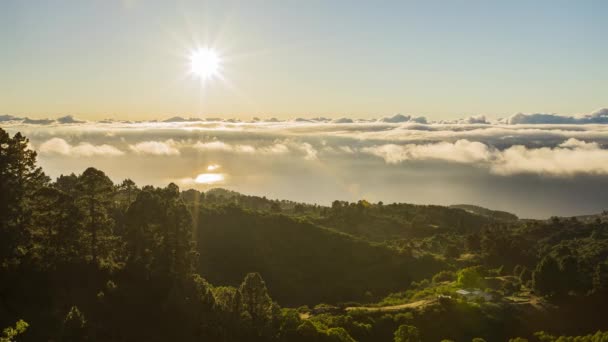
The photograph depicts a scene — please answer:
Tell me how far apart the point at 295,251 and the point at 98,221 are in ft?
235

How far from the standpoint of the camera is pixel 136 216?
57.8 m

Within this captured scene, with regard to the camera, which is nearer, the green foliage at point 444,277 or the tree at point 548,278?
the tree at point 548,278

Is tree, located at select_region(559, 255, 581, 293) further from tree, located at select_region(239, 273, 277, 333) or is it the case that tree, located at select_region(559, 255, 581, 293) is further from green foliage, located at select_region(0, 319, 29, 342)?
green foliage, located at select_region(0, 319, 29, 342)

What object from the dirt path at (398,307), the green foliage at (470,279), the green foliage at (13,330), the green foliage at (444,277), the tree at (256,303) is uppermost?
the green foliage at (13,330)

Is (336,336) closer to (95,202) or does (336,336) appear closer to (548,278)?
(95,202)

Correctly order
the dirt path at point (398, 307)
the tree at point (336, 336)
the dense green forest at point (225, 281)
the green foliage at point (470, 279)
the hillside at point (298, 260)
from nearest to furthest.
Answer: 1. the dense green forest at point (225, 281)
2. the tree at point (336, 336)
3. the dirt path at point (398, 307)
4. the green foliage at point (470, 279)
5. the hillside at point (298, 260)

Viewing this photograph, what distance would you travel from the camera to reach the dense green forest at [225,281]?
4736cm

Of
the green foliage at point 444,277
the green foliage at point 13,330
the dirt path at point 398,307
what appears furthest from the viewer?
the green foliage at point 444,277

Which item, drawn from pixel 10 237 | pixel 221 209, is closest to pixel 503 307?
pixel 10 237

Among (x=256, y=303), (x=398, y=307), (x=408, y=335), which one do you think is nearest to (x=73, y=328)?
(x=256, y=303)

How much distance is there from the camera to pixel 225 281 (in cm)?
10081

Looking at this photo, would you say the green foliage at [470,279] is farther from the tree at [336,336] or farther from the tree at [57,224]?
the tree at [57,224]

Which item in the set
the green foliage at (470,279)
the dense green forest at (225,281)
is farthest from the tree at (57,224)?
the green foliage at (470,279)

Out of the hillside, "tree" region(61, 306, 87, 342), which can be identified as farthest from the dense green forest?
the hillside
